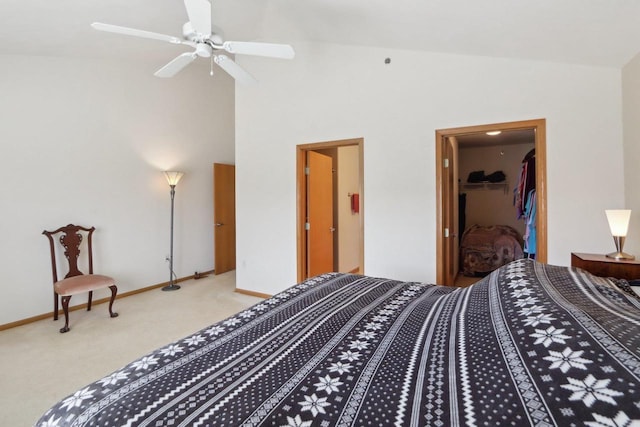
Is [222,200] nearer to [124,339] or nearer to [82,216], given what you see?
[82,216]

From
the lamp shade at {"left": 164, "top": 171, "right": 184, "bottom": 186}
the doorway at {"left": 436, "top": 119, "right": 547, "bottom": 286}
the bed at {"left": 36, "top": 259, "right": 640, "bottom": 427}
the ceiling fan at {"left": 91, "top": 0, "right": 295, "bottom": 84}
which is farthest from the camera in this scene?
the lamp shade at {"left": 164, "top": 171, "right": 184, "bottom": 186}

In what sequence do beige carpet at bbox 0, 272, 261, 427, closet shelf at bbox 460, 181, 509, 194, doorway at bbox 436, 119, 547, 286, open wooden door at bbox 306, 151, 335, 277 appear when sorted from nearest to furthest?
beige carpet at bbox 0, 272, 261, 427 → doorway at bbox 436, 119, 547, 286 → open wooden door at bbox 306, 151, 335, 277 → closet shelf at bbox 460, 181, 509, 194

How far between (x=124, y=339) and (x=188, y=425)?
2809 millimetres

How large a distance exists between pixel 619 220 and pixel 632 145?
62 cm

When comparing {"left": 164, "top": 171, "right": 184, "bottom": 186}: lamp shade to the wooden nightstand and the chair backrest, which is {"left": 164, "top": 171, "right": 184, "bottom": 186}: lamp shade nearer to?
the chair backrest

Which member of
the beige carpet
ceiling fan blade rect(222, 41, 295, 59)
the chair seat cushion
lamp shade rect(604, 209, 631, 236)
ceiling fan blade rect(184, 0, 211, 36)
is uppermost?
ceiling fan blade rect(184, 0, 211, 36)

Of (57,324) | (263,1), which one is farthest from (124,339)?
(263,1)

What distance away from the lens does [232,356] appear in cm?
107

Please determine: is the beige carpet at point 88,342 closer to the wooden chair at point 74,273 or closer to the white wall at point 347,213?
the wooden chair at point 74,273

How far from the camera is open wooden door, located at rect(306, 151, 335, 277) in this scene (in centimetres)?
403

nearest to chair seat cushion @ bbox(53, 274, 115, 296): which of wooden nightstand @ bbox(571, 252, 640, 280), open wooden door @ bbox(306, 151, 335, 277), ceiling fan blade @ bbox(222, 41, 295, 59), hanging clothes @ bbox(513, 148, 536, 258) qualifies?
open wooden door @ bbox(306, 151, 335, 277)

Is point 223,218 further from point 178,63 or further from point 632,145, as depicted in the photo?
point 632,145

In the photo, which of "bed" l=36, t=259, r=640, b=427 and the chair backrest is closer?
"bed" l=36, t=259, r=640, b=427

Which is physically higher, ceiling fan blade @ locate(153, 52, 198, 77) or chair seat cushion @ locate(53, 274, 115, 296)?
ceiling fan blade @ locate(153, 52, 198, 77)
